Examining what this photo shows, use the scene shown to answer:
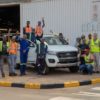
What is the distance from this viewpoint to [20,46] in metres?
20.8

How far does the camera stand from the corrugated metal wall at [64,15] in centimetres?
2453

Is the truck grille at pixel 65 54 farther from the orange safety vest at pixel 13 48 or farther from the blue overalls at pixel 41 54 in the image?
the orange safety vest at pixel 13 48

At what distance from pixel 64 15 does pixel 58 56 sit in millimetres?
5659

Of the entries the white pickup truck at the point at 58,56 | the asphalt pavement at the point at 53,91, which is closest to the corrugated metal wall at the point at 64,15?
the white pickup truck at the point at 58,56

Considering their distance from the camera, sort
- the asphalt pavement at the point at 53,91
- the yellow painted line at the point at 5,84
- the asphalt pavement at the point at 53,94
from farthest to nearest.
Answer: the yellow painted line at the point at 5,84
the asphalt pavement at the point at 53,91
the asphalt pavement at the point at 53,94

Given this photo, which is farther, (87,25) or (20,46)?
(87,25)

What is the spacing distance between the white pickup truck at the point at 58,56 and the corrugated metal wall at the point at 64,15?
130 inches

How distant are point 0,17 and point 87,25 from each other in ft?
41.6

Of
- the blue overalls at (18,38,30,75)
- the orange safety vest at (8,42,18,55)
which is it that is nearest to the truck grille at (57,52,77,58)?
the blue overalls at (18,38,30,75)

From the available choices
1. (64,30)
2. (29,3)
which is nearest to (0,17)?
(29,3)

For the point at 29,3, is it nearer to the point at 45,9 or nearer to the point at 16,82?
the point at 45,9

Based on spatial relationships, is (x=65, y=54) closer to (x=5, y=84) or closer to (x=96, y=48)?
(x=96, y=48)

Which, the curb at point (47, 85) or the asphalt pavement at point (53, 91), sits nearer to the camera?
the asphalt pavement at point (53, 91)

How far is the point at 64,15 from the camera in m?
25.6
